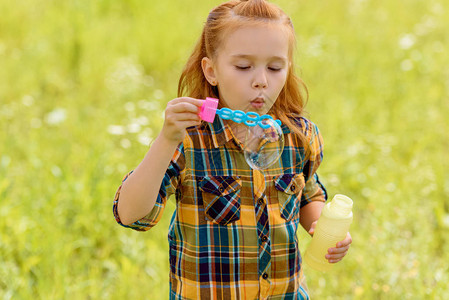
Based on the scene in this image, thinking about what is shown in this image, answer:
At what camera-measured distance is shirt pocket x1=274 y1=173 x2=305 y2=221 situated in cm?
163

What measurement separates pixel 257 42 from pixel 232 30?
90mm

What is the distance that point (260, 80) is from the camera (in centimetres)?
149

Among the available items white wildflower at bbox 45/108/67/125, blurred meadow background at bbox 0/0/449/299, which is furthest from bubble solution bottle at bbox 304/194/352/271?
white wildflower at bbox 45/108/67/125

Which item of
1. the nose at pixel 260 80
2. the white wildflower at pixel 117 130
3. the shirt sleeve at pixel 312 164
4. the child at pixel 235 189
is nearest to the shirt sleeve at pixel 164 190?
the child at pixel 235 189

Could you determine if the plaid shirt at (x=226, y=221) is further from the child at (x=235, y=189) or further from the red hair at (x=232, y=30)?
the red hair at (x=232, y=30)

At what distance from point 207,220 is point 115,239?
1429 millimetres

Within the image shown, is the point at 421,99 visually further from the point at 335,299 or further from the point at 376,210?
the point at 335,299

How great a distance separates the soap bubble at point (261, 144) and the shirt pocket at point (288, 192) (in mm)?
90

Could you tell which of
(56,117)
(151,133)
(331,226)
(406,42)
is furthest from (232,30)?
(406,42)

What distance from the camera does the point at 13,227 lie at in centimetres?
270

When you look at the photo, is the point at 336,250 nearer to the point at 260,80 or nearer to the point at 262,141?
the point at 262,141

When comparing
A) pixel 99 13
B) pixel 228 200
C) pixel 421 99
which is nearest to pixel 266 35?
pixel 228 200

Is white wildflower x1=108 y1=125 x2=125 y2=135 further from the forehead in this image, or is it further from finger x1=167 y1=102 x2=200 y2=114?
finger x1=167 y1=102 x2=200 y2=114

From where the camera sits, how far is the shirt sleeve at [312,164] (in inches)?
67.8
